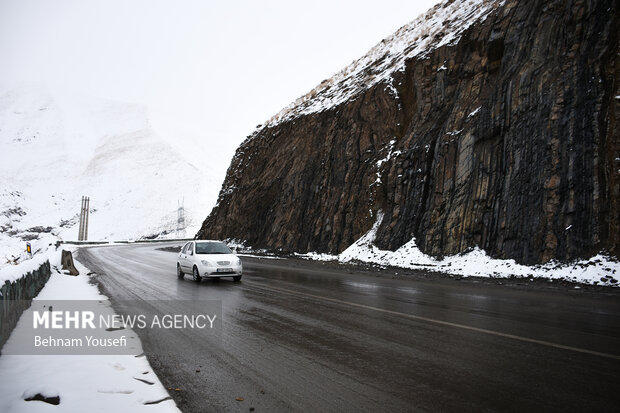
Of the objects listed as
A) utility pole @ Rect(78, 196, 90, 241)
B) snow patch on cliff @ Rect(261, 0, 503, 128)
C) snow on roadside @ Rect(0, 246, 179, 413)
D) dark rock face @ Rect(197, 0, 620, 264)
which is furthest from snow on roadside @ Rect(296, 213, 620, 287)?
utility pole @ Rect(78, 196, 90, 241)

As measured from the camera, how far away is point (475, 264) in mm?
16062

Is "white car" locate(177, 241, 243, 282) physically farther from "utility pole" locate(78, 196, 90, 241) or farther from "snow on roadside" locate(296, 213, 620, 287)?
"utility pole" locate(78, 196, 90, 241)

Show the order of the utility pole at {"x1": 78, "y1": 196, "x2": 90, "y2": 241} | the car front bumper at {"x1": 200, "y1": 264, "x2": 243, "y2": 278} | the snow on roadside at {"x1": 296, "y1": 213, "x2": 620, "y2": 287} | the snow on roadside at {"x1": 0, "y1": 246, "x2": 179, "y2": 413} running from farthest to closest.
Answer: the utility pole at {"x1": 78, "y1": 196, "x2": 90, "y2": 241}
the car front bumper at {"x1": 200, "y1": 264, "x2": 243, "y2": 278}
the snow on roadside at {"x1": 296, "y1": 213, "x2": 620, "y2": 287}
the snow on roadside at {"x1": 0, "y1": 246, "x2": 179, "y2": 413}

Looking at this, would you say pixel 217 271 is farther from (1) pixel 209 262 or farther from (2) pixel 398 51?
(2) pixel 398 51

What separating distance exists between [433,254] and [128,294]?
44.0ft

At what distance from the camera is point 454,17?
92.8ft

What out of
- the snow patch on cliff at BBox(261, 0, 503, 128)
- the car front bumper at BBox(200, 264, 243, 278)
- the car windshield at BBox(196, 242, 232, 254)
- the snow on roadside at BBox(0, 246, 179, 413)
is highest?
the snow patch on cliff at BBox(261, 0, 503, 128)

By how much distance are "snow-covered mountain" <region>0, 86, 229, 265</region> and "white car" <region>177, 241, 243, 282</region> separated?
64239 millimetres

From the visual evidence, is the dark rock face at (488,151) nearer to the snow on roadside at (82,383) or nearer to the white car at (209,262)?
the white car at (209,262)

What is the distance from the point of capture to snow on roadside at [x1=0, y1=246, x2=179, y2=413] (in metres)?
3.45

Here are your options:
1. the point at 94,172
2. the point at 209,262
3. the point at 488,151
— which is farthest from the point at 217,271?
the point at 94,172

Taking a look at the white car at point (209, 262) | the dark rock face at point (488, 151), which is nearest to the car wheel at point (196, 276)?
the white car at point (209, 262)

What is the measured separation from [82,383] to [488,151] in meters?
18.6

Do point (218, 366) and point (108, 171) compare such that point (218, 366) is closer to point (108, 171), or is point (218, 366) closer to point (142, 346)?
point (142, 346)
